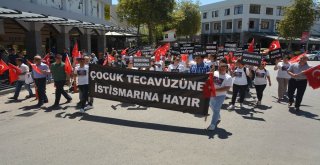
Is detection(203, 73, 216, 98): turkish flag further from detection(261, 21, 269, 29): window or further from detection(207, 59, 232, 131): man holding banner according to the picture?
detection(261, 21, 269, 29): window

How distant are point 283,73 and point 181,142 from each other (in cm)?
660

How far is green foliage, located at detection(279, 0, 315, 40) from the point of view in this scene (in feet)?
123

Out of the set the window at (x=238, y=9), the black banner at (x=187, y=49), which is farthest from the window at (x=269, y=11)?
the black banner at (x=187, y=49)

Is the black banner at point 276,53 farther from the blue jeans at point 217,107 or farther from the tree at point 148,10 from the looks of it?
the tree at point 148,10

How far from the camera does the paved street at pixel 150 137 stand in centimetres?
543

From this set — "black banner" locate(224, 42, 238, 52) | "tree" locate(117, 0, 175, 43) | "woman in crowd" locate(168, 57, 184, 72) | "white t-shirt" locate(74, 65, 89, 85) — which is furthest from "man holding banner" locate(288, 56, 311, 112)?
"tree" locate(117, 0, 175, 43)

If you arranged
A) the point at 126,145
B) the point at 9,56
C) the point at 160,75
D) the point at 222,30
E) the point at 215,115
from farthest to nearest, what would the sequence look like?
1. the point at 222,30
2. the point at 9,56
3. the point at 160,75
4. the point at 215,115
5. the point at 126,145

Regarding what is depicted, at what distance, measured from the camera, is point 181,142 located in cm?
625

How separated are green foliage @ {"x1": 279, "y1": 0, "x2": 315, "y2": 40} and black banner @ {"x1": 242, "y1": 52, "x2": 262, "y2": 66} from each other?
3172cm

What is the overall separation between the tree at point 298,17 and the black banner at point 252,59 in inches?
1249

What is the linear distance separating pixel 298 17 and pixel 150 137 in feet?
121

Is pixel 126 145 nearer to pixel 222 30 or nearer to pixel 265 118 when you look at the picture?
pixel 265 118

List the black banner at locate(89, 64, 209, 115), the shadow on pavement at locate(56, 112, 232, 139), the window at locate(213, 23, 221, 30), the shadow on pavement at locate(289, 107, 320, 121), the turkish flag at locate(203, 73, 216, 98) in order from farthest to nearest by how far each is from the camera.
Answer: the window at locate(213, 23, 221, 30) → the shadow on pavement at locate(289, 107, 320, 121) → the black banner at locate(89, 64, 209, 115) → the turkish flag at locate(203, 73, 216, 98) → the shadow on pavement at locate(56, 112, 232, 139)

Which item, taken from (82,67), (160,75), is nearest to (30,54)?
(82,67)
